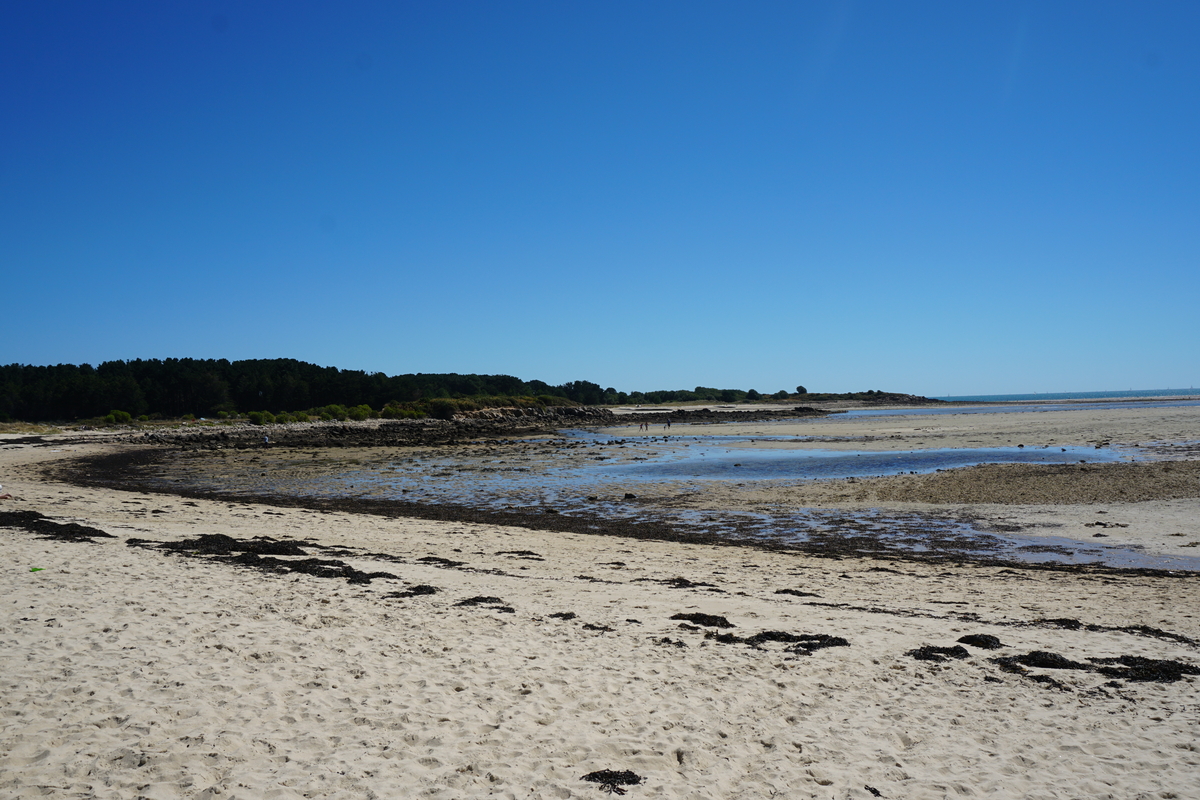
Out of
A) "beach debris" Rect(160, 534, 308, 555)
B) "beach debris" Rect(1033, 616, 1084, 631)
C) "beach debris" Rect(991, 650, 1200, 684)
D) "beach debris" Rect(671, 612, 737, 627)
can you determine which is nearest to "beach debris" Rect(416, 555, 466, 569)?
"beach debris" Rect(160, 534, 308, 555)

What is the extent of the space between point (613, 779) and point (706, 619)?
402 centimetres

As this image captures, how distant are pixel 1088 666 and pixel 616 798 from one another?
222 inches

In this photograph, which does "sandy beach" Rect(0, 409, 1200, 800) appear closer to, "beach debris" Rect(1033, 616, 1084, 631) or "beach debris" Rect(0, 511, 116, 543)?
"beach debris" Rect(1033, 616, 1084, 631)

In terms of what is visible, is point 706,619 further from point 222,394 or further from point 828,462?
point 222,394

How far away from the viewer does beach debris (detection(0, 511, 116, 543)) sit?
483 inches

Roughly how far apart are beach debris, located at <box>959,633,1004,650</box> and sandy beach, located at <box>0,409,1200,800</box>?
0.05 metres

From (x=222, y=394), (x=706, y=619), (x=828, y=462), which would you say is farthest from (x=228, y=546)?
(x=222, y=394)

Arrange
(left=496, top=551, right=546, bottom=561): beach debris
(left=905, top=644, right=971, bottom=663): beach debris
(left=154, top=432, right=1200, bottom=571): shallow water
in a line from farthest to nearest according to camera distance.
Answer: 1. (left=154, top=432, right=1200, bottom=571): shallow water
2. (left=496, top=551, right=546, bottom=561): beach debris
3. (left=905, top=644, right=971, bottom=663): beach debris

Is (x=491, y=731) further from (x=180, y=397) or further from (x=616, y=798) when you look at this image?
(x=180, y=397)

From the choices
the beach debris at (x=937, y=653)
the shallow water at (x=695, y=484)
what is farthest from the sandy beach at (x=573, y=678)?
the shallow water at (x=695, y=484)

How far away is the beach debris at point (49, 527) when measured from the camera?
1226cm

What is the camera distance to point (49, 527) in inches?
517

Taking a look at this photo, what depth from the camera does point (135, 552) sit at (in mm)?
11281

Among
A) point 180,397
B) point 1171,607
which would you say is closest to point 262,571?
point 1171,607
